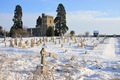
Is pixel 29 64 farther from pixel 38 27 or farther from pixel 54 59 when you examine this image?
pixel 38 27

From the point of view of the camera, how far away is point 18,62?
41.8ft

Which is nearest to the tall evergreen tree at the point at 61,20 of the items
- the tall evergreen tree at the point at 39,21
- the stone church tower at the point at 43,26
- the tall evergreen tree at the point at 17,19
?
the tall evergreen tree at the point at 17,19

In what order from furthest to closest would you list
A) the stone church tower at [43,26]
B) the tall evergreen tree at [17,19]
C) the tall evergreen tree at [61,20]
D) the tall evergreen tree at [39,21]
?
the tall evergreen tree at [39,21], the stone church tower at [43,26], the tall evergreen tree at [17,19], the tall evergreen tree at [61,20]

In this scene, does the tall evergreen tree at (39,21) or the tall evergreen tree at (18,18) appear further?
the tall evergreen tree at (39,21)

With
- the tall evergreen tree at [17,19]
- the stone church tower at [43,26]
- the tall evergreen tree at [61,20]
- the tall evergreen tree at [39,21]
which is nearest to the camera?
the tall evergreen tree at [61,20]

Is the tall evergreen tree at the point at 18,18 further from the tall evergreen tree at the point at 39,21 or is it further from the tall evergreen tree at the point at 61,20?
the tall evergreen tree at the point at 39,21

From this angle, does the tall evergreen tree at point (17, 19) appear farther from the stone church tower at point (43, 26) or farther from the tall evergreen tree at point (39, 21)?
the tall evergreen tree at point (39, 21)

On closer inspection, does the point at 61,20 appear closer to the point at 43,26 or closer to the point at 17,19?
the point at 17,19

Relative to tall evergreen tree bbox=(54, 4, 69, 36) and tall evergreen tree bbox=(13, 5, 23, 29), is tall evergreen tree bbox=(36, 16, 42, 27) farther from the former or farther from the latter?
tall evergreen tree bbox=(54, 4, 69, 36)

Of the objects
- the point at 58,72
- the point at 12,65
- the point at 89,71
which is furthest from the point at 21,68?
the point at 89,71

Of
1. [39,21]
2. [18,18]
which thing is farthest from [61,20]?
[39,21]

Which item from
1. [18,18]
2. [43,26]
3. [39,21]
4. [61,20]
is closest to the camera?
[61,20]

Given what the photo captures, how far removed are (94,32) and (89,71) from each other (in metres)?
35.2

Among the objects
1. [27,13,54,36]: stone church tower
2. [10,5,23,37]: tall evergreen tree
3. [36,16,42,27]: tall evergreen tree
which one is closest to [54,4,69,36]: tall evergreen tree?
[10,5,23,37]: tall evergreen tree
